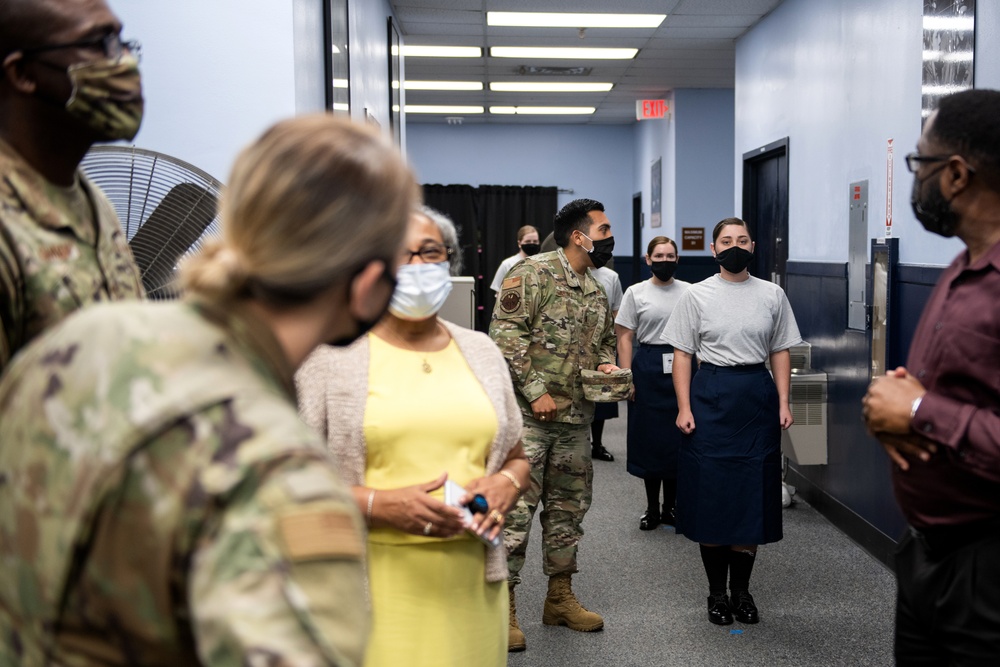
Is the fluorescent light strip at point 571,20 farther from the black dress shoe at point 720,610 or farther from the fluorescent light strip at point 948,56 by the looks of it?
the black dress shoe at point 720,610

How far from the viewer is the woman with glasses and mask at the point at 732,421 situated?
340 centimetres

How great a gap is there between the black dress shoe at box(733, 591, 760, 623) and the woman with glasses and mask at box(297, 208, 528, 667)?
186 centimetres

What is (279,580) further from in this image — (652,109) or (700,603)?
(652,109)

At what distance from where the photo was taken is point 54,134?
1.22m

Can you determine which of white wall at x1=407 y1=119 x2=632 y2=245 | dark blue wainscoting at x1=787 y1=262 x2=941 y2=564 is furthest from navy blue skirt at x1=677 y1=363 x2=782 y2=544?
white wall at x1=407 y1=119 x2=632 y2=245

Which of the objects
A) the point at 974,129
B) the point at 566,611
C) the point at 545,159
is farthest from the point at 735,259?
the point at 545,159

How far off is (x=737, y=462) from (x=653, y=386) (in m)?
1.20

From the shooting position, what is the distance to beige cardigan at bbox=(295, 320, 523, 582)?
175 cm

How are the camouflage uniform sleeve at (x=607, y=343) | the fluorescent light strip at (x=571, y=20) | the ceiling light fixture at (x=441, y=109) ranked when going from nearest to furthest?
the camouflage uniform sleeve at (x=607, y=343) < the fluorescent light strip at (x=571, y=20) < the ceiling light fixture at (x=441, y=109)

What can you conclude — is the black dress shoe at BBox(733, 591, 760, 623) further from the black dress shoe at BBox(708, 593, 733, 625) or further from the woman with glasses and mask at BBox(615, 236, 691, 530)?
the woman with glasses and mask at BBox(615, 236, 691, 530)

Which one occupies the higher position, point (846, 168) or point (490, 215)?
point (490, 215)

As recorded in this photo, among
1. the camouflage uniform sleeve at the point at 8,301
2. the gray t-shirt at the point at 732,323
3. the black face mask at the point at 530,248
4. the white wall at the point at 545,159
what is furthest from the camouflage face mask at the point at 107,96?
the white wall at the point at 545,159

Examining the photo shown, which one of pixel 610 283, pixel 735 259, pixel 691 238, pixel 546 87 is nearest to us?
pixel 735 259

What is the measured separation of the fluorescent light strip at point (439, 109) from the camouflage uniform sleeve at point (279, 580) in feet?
34.4
